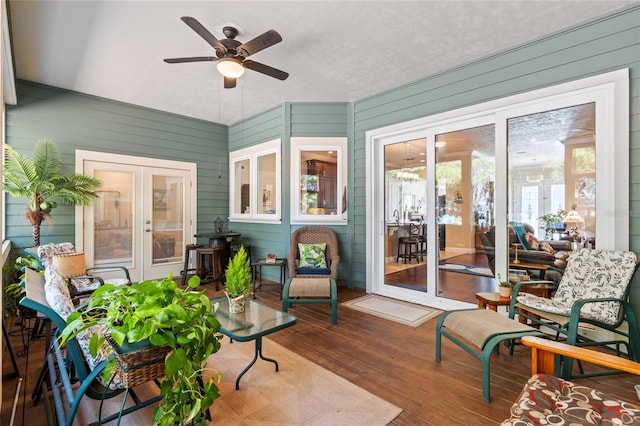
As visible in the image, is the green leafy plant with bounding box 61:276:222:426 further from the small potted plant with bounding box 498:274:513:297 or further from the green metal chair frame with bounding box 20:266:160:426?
the small potted plant with bounding box 498:274:513:297

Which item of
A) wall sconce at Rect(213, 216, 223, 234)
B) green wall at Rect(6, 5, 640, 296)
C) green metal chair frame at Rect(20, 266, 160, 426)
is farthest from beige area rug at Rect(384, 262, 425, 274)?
green metal chair frame at Rect(20, 266, 160, 426)

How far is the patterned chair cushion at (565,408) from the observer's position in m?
1.25

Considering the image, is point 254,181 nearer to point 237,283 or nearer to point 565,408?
point 237,283

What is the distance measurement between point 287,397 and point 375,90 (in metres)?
3.93

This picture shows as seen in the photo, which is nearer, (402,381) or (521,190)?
(402,381)

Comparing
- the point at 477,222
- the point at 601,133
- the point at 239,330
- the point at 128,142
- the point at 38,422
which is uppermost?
the point at 128,142

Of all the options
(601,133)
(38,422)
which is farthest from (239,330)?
(601,133)

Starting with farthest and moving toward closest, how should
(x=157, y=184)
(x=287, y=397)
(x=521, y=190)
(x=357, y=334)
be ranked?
(x=157, y=184)
(x=521, y=190)
(x=357, y=334)
(x=287, y=397)

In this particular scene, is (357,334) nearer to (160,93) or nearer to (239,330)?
(239,330)

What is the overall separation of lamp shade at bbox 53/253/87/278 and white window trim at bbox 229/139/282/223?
8.64 feet

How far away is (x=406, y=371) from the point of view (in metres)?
2.43

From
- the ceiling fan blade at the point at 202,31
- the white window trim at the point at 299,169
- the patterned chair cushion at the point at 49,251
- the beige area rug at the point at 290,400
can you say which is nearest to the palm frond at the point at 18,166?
the patterned chair cushion at the point at 49,251

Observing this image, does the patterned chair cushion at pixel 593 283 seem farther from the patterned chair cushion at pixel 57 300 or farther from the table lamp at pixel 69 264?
the table lamp at pixel 69 264

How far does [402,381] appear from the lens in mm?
2291
